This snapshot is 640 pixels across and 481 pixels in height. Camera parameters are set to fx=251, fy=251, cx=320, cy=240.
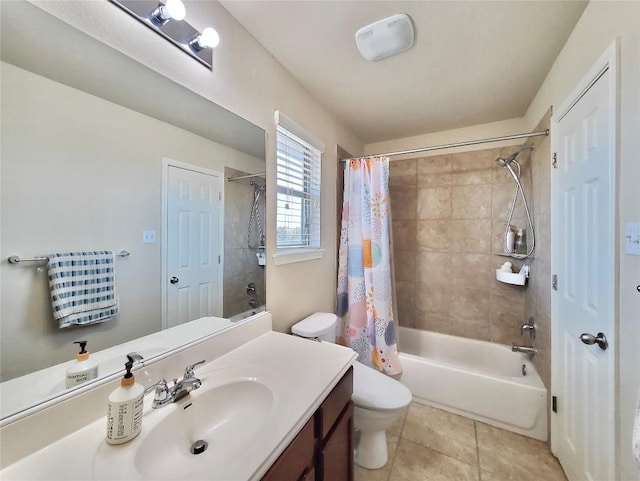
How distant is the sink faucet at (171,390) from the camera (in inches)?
30.7

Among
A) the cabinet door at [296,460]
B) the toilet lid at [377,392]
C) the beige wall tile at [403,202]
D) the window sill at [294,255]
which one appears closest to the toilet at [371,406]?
the toilet lid at [377,392]

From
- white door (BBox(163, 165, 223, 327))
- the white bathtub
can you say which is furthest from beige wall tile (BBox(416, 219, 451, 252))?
white door (BBox(163, 165, 223, 327))

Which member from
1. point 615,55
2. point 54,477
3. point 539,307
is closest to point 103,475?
point 54,477

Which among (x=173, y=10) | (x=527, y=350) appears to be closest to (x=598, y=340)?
(x=527, y=350)

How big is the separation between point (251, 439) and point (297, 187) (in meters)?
1.44

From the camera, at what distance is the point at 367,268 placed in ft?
6.97

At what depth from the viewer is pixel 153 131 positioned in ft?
3.00

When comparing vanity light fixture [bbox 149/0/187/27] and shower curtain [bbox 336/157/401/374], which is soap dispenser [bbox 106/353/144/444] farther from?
shower curtain [bbox 336/157/401/374]

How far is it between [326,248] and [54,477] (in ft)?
5.83

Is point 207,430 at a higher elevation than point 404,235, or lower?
lower

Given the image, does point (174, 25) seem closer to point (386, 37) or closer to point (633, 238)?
point (386, 37)

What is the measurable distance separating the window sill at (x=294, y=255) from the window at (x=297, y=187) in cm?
2

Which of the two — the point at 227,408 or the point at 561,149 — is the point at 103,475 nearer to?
the point at 227,408

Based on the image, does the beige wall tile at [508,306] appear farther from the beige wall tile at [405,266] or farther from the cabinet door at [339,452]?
the cabinet door at [339,452]
